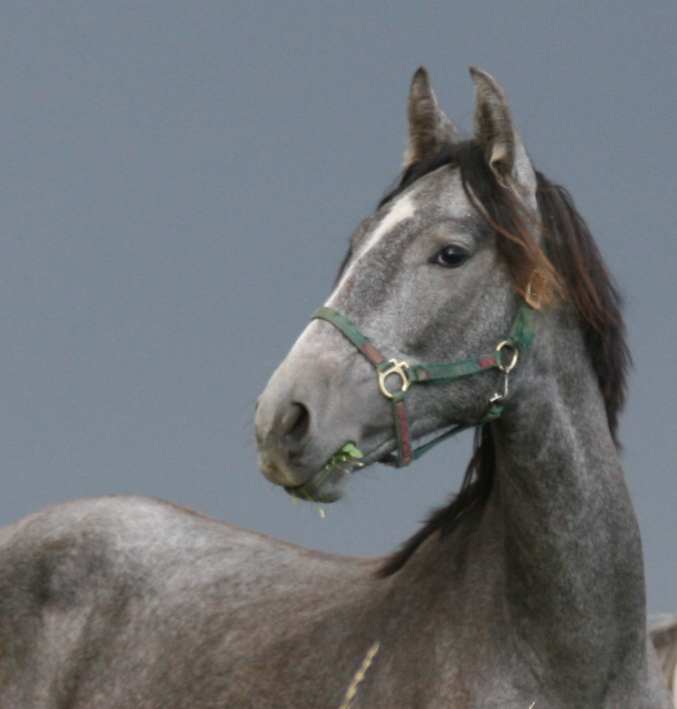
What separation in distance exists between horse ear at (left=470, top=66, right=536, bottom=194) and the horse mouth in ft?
3.82

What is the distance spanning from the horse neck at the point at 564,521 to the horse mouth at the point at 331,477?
2.04 ft

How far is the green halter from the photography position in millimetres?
5934

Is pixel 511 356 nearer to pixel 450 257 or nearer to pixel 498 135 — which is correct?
pixel 450 257

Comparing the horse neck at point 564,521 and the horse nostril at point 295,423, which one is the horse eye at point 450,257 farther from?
the horse nostril at point 295,423

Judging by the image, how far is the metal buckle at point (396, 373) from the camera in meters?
5.93

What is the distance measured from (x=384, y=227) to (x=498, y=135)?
21.8 inches

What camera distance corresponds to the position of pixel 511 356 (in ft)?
19.9

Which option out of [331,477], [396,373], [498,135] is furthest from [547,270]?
[331,477]

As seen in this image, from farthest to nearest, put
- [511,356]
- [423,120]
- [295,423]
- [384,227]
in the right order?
[423,120]
[384,227]
[511,356]
[295,423]

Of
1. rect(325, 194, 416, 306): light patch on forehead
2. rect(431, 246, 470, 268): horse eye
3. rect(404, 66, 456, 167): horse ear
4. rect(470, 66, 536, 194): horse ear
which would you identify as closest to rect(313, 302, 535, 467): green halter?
rect(325, 194, 416, 306): light patch on forehead

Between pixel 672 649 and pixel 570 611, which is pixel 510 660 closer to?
pixel 570 611

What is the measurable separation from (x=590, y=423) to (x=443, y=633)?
0.94 m

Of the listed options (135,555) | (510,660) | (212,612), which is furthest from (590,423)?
(135,555)

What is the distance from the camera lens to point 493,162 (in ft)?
20.6
